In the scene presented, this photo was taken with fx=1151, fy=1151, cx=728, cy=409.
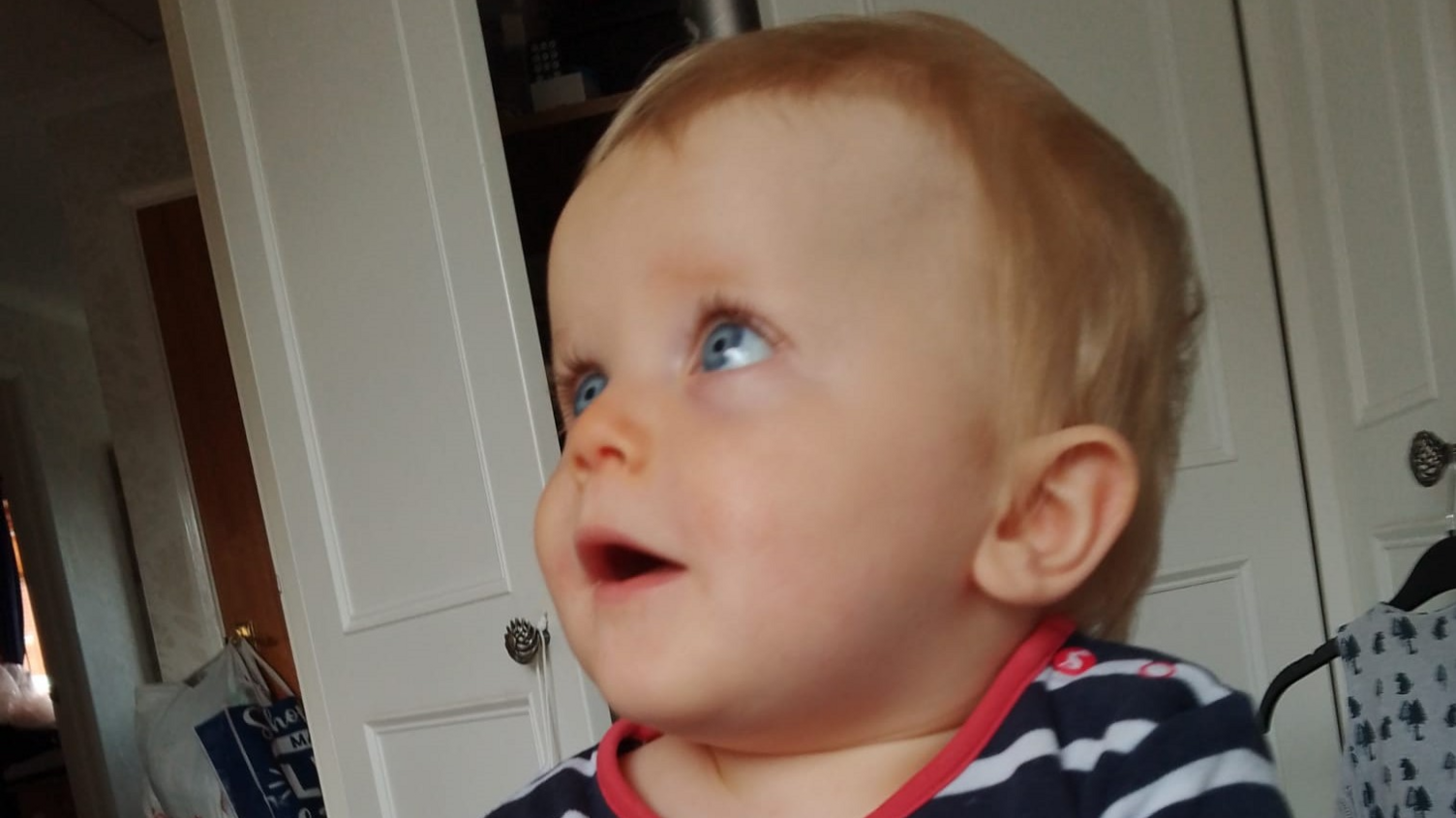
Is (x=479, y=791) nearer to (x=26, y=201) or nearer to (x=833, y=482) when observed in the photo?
(x=833, y=482)

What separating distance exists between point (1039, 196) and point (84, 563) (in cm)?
459

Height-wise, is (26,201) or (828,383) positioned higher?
(26,201)

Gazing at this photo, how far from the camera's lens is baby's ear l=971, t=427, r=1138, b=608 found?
412 mm

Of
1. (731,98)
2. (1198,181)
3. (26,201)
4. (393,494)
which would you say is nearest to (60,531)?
(26,201)

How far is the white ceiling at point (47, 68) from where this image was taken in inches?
101

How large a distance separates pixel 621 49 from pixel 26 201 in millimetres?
2926

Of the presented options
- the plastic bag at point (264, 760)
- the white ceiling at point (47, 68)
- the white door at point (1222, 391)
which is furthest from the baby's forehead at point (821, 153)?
the white ceiling at point (47, 68)

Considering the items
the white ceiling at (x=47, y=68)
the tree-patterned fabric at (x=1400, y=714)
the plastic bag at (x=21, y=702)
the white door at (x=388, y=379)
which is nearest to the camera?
the tree-patterned fabric at (x=1400, y=714)

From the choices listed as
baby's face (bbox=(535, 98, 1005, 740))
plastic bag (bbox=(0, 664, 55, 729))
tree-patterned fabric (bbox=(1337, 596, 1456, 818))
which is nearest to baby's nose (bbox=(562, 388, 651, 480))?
baby's face (bbox=(535, 98, 1005, 740))

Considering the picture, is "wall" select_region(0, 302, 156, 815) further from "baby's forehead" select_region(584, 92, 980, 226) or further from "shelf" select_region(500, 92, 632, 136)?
"baby's forehead" select_region(584, 92, 980, 226)

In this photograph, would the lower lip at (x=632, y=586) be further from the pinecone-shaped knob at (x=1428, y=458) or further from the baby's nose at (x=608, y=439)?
the pinecone-shaped knob at (x=1428, y=458)

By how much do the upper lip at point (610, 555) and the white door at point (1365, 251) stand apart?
1.02 m

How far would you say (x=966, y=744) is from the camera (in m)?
0.42

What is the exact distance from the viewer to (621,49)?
1.67 meters
